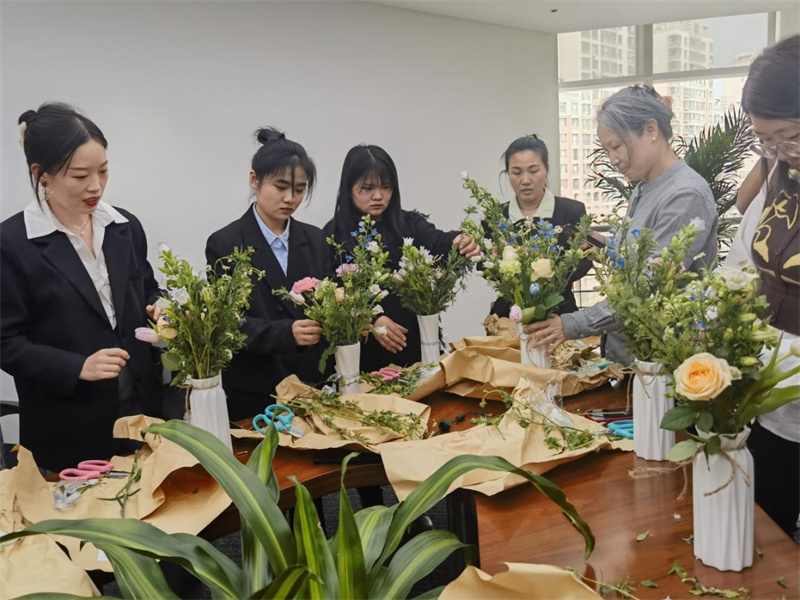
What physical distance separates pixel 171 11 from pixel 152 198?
1.24 m

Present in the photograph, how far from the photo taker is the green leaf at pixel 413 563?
52.3 inches

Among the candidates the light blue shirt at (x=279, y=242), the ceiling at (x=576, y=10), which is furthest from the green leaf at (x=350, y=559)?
the ceiling at (x=576, y=10)

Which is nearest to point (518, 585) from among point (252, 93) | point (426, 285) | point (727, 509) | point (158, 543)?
point (727, 509)

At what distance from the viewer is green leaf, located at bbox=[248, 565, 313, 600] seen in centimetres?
113

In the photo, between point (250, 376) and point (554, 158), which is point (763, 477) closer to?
point (250, 376)

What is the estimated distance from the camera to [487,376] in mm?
2398

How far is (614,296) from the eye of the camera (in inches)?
73.1

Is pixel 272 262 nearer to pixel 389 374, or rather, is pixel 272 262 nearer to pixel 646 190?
pixel 389 374

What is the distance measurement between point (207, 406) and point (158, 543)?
0.61 m

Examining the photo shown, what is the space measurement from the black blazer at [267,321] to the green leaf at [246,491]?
97 cm

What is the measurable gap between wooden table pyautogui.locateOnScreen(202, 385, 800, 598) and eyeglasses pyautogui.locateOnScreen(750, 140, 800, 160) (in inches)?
34.2

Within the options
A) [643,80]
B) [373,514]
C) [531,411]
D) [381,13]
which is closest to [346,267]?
[531,411]

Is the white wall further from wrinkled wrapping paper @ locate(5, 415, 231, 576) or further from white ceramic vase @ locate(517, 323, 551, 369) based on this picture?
white ceramic vase @ locate(517, 323, 551, 369)

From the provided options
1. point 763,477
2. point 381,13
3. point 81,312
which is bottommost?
point 763,477
